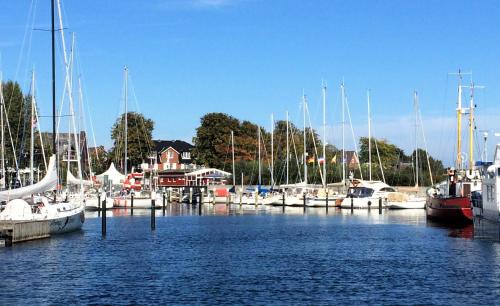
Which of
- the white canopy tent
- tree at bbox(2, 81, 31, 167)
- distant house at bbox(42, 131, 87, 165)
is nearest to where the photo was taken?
distant house at bbox(42, 131, 87, 165)

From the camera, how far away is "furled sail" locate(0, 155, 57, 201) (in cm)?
6050

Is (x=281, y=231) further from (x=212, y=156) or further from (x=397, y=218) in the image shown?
(x=212, y=156)

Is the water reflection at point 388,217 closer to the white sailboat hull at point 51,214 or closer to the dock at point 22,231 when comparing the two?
the white sailboat hull at point 51,214

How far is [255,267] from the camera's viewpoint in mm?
46281

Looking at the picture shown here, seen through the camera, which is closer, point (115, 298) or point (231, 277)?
point (115, 298)

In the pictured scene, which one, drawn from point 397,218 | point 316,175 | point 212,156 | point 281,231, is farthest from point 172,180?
point 281,231

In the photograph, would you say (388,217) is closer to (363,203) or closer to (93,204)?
(363,203)

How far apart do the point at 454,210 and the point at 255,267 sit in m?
38.3

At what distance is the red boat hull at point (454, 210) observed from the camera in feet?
257

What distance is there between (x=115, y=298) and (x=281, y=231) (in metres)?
39.6

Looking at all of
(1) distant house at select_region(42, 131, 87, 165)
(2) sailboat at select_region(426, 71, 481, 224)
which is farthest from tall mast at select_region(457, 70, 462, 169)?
(1) distant house at select_region(42, 131, 87, 165)

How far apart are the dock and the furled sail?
286cm

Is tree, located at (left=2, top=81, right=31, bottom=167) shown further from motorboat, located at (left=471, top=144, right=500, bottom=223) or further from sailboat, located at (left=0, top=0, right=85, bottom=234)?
motorboat, located at (left=471, top=144, right=500, bottom=223)

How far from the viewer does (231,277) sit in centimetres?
4225
